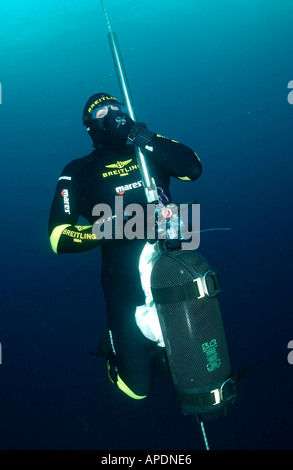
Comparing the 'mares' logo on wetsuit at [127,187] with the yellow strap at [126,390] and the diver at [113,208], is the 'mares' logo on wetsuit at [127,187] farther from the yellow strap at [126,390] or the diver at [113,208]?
the yellow strap at [126,390]

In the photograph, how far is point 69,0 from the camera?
9836 mm

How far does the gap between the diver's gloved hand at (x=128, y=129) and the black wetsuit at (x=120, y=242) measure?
0.35 meters

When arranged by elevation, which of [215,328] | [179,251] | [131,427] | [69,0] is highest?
[69,0]

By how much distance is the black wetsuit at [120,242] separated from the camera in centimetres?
271

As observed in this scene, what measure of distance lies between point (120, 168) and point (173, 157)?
589 mm

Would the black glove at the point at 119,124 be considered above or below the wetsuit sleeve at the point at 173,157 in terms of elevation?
above

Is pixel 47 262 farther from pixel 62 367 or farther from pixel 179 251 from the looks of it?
pixel 179 251

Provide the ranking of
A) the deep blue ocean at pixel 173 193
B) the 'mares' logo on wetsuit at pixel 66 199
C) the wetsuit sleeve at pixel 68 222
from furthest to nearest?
the deep blue ocean at pixel 173 193, the 'mares' logo on wetsuit at pixel 66 199, the wetsuit sleeve at pixel 68 222

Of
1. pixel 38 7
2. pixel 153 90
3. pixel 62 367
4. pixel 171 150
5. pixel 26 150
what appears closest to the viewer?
pixel 171 150

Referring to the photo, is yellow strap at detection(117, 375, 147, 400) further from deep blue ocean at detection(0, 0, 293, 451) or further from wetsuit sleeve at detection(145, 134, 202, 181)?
deep blue ocean at detection(0, 0, 293, 451)

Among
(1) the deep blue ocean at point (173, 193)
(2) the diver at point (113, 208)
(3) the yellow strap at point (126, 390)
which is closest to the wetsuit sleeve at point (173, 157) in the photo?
(2) the diver at point (113, 208)

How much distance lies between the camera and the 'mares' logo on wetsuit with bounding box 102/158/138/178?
2838 millimetres
